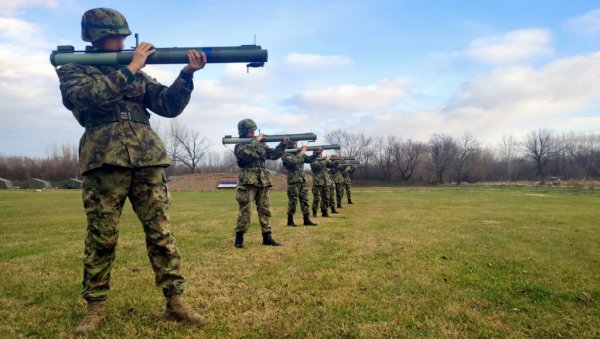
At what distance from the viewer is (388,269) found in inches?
234

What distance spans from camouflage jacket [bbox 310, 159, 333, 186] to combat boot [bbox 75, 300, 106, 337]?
38.6 ft

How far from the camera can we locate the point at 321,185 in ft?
50.4

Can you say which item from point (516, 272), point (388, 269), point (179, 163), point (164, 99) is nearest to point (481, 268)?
point (516, 272)

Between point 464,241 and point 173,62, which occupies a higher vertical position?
point 173,62

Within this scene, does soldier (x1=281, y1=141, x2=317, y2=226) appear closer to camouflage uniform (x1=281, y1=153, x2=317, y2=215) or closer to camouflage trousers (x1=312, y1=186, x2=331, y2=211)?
camouflage uniform (x1=281, y1=153, x2=317, y2=215)

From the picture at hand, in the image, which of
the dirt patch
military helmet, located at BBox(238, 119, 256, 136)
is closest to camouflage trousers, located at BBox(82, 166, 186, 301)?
military helmet, located at BBox(238, 119, 256, 136)

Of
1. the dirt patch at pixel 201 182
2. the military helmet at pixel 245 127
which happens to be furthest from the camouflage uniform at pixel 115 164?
the dirt patch at pixel 201 182

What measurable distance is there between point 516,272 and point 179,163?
8253 centimetres

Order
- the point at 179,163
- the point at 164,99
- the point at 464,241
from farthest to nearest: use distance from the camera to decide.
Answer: the point at 179,163 < the point at 464,241 < the point at 164,99

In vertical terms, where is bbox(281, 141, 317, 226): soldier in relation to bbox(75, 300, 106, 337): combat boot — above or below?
above

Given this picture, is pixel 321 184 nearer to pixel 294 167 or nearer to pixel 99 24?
pixel 294 167

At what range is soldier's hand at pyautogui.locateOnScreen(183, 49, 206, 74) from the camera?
3.81 m

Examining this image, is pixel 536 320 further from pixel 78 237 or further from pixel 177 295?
pixel 78 237

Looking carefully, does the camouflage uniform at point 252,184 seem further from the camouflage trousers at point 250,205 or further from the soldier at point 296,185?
the soldier at point 296,185
